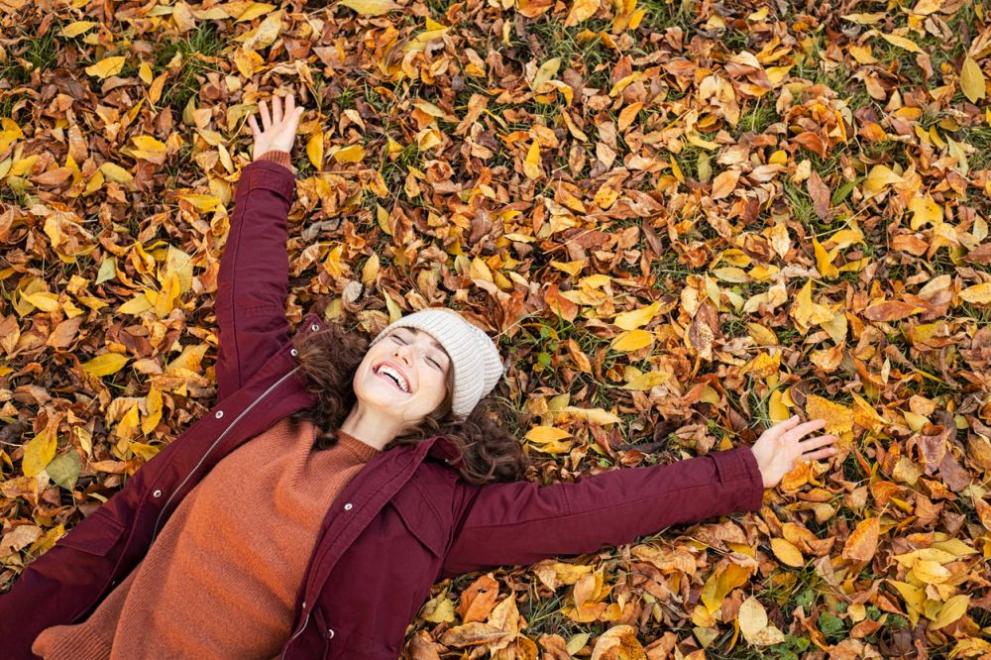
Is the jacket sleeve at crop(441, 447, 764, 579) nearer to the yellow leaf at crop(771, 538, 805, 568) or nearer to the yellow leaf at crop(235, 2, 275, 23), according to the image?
the yellow leaf at crop(771, 538, 805, 568)

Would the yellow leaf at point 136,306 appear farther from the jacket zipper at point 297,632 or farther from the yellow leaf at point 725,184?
the yellow leaf at point 725,184

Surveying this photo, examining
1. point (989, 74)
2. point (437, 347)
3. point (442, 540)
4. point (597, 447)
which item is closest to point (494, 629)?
point (442, 540)

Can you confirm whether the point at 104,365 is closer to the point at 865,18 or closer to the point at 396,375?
the point at 396,375

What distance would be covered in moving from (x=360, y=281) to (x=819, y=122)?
2148 mm

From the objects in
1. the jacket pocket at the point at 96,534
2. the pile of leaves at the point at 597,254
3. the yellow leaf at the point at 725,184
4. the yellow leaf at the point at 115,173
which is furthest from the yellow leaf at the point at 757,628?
the yellow leaf at the point at 115,173

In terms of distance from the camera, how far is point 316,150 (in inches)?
147

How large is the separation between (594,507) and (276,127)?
2.17m

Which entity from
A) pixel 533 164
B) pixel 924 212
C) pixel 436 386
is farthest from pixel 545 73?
pixel 924 212

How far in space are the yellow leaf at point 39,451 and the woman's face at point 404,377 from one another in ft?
4.22

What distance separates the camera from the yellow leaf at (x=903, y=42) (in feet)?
12.3

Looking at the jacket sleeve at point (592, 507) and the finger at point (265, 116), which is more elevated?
the finger at point (265, 116)

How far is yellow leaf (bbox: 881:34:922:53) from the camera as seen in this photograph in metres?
3.74

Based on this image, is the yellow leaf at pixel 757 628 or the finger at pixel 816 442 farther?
the finger at pixel 816 442

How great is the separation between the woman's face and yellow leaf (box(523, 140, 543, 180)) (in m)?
1.00
